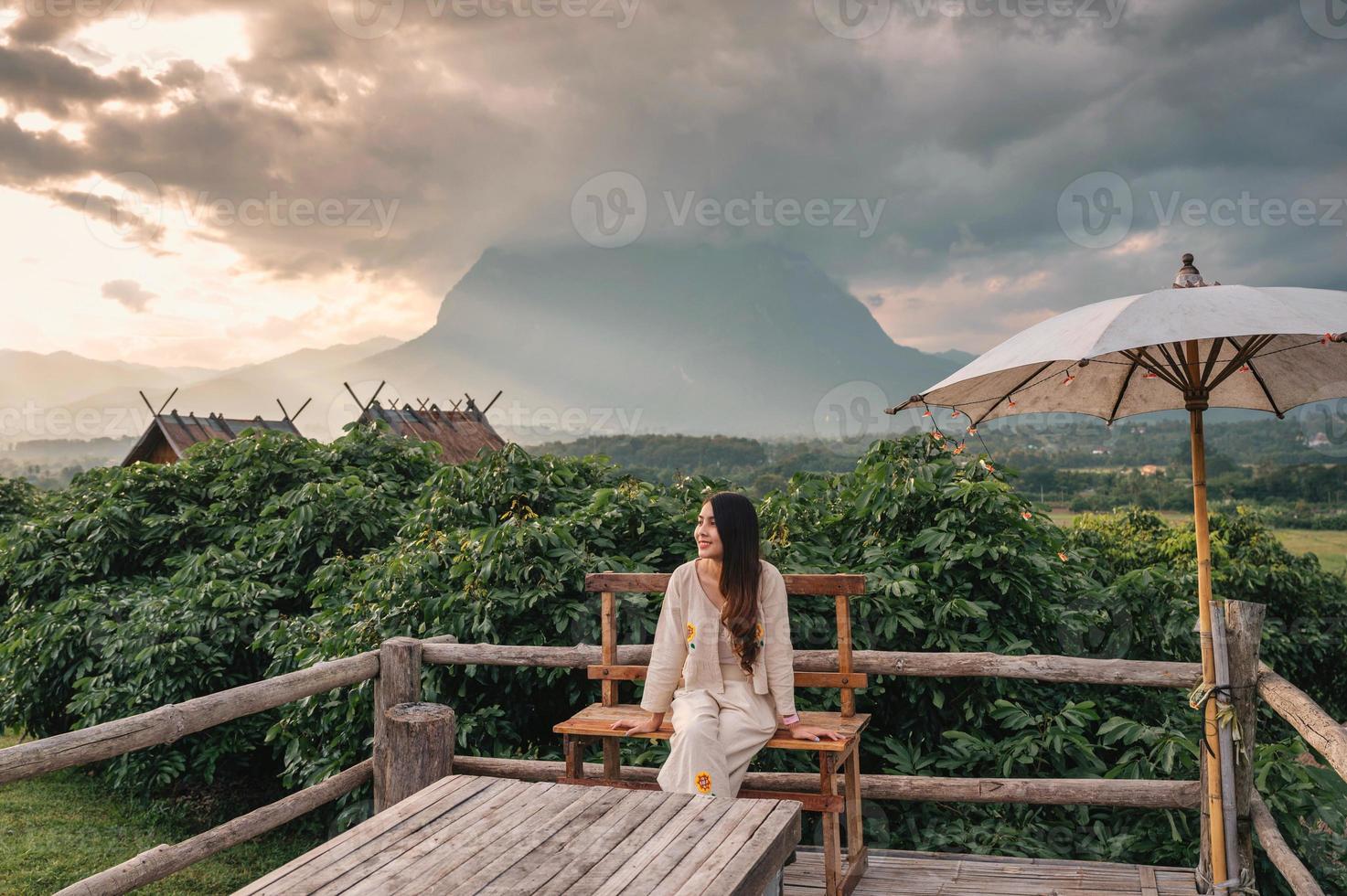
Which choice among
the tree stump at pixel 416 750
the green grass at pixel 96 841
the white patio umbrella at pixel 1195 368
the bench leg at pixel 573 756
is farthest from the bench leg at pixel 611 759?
the green grass at pixel 96 841

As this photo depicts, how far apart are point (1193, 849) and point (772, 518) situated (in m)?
2.56

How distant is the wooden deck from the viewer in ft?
11.9

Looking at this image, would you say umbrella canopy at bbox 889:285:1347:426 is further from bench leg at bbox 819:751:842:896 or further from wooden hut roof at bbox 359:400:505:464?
wooden hut roof at bbox 359:400:505:464

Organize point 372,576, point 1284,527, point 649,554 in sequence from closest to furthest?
1. point 649,554
2. point 372,576
3. point 1284,527

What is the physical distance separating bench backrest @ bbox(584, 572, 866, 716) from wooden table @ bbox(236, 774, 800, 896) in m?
1.16

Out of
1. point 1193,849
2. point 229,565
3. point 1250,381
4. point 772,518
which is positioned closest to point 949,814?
point 1193,849

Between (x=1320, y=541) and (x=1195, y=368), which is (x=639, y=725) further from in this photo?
(x=1320, y=541)

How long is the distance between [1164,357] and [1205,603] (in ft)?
3.15

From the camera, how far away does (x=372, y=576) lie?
19.2ft

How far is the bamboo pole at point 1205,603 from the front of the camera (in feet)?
11.1

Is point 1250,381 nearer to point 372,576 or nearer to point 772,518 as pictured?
point 772,518

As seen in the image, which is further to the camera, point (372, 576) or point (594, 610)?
point (372, 576)

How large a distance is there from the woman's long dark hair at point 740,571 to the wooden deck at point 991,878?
97cm

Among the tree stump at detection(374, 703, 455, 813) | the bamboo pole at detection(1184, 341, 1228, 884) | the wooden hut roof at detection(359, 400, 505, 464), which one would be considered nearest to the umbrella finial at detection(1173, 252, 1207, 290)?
the bamboo pole at detection(1184, 341, 1228, 884)
